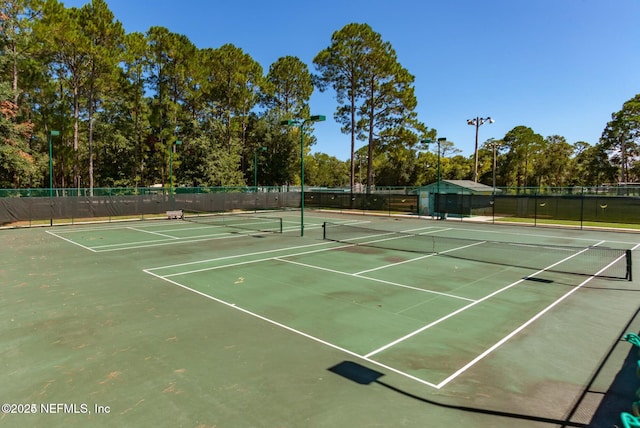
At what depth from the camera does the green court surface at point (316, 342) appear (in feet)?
15.1

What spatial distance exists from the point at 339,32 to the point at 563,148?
5419cm

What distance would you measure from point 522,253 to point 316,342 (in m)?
12.6

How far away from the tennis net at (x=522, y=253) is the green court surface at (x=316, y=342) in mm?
198

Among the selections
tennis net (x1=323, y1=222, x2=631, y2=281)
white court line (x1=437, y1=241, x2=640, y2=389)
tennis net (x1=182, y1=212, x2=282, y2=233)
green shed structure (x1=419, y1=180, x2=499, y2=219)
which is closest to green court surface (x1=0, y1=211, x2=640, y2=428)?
white court line (x1=437, y1=241, x2=640, y2=389)

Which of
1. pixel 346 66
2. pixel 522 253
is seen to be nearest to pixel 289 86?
pixel 346 66

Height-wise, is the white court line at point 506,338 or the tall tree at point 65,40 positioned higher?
the tall tree at point 65,40

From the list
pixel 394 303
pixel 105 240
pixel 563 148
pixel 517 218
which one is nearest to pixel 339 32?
pixel 517 218

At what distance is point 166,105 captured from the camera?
4491 centimetres

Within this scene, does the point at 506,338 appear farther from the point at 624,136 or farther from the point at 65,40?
the point at 624,136

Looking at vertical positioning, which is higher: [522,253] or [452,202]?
[452,202]

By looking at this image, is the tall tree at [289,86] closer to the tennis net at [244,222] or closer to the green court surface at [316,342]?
the tennis net at [244,222]

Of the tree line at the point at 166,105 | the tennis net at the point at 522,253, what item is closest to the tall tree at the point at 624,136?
the tree line at the point at 166,105

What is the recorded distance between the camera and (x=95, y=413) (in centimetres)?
448

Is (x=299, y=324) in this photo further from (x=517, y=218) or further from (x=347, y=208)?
(x=347, y=208)
